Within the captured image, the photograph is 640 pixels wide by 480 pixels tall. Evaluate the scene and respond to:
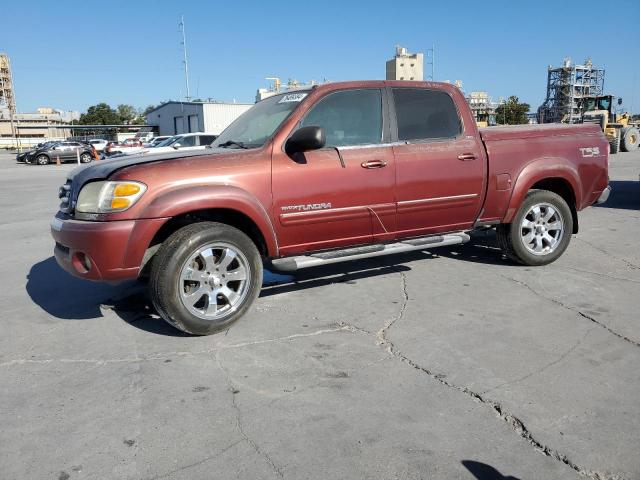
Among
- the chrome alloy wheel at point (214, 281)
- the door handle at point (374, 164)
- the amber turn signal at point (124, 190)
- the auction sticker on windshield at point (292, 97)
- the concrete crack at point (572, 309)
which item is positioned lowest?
the concrete crack at point (572, 309)

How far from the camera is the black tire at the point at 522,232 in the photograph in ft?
17.7

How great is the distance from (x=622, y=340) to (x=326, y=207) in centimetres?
242

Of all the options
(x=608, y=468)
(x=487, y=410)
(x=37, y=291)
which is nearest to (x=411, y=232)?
(x=487, y=410)

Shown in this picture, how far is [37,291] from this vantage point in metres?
5.20

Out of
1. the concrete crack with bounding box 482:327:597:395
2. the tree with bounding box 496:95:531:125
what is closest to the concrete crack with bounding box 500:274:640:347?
the concrete crack with bounding box 482:327:597:395

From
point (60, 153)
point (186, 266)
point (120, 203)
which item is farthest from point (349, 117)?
point (60, 153)

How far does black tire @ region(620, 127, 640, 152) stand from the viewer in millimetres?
26547

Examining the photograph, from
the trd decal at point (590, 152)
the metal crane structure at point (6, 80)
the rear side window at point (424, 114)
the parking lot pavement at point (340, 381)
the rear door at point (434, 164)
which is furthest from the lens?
the metal crane structure at point (6, 80)

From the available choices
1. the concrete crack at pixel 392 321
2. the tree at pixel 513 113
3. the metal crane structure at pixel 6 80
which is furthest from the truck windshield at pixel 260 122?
the metal crane structure at pixel 6 80

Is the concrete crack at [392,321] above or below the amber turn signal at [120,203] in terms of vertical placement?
below

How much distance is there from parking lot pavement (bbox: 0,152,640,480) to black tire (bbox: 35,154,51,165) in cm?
3285

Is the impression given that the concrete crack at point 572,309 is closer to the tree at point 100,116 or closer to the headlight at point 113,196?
the headlight at point 113,196

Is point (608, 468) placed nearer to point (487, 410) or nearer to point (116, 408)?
point (487, 410)

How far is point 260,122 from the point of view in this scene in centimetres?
475
